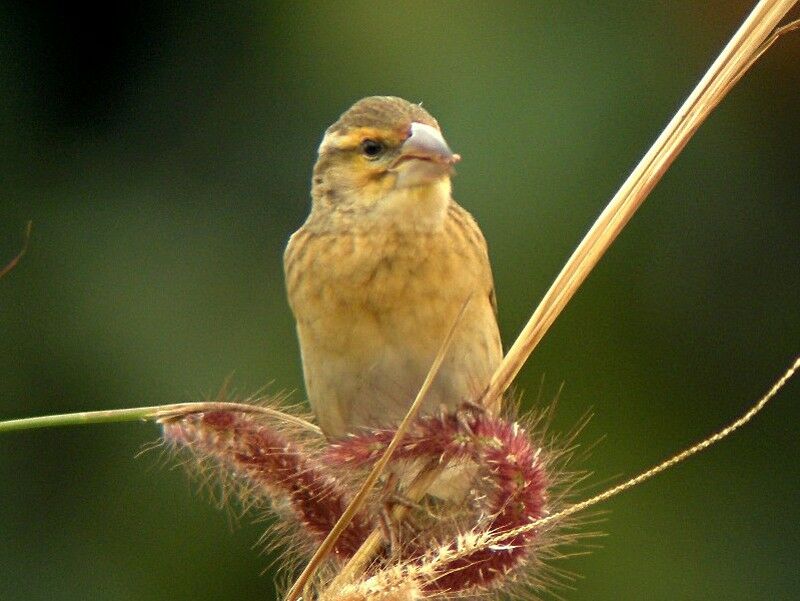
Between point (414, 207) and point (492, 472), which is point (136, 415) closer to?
point (492, 472)

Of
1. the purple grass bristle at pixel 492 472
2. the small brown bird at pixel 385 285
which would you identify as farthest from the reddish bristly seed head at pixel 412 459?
the small brown bird at pixel 385 285

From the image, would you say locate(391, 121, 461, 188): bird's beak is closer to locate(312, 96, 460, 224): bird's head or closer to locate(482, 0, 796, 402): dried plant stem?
locate(312, 96, 460, 224): bird's head

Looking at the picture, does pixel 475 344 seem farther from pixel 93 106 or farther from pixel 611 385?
pixel 93 106

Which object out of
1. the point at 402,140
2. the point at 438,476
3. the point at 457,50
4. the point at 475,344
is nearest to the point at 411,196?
the point at 402,140

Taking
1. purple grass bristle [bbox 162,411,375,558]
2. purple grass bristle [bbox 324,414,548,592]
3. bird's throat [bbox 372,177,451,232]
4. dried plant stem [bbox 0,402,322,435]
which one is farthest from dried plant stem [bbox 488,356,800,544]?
bird's throat [bbox 372,177,451,232]

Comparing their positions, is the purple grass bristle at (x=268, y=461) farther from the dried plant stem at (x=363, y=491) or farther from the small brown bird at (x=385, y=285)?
the small brown bird at (x=385, y=285)

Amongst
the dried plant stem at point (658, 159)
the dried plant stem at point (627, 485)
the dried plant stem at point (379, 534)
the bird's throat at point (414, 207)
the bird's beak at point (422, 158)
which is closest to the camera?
the dried plant stem at point (627, 485)
